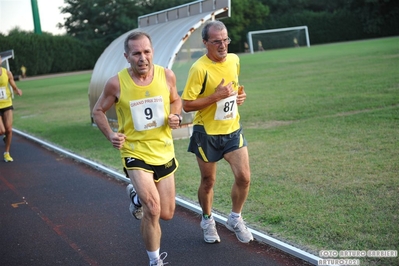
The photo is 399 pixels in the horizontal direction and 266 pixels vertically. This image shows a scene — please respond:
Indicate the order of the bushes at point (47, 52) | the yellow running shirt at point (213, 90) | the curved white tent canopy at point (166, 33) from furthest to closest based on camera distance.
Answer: the bushes at point (47, 52), the curved white tent canopy at point (166, 33), the yellow running shirt at point (213, 90)

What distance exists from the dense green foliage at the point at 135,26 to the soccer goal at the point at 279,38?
2694 millimetres

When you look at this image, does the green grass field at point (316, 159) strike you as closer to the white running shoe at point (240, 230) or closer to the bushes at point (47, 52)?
the white running shoe at point (240, 230)

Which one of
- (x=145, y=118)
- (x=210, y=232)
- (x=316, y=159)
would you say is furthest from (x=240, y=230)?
(x=316, y=159)

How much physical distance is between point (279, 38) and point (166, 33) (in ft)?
176

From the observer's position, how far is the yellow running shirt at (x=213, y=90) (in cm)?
577

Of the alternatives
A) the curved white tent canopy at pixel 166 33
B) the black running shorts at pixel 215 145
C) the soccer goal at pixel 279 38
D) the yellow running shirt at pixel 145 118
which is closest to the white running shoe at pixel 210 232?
the black running shorts at pixel 215 145

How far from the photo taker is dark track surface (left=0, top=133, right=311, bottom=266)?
567 centimetres

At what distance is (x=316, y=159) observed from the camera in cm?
930

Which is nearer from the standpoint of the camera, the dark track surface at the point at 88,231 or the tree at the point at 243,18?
the dark track surface at the point at 88,231

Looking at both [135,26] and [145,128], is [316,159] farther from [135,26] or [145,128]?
[135,26]

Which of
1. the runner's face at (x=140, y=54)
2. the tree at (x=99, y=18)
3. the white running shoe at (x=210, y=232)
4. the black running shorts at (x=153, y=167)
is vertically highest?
the tree at (x=99, y=18)

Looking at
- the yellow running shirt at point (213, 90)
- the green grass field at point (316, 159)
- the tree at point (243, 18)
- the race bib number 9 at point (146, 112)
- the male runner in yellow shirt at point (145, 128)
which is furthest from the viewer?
the tree at point (243, 18)

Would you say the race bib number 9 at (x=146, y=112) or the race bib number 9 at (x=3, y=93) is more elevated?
the race bib number 9 at (x=146, y=112)

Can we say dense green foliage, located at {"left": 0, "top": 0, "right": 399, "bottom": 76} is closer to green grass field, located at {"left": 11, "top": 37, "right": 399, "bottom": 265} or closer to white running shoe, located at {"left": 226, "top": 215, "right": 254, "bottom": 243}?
green grass field, located at {"left": 11, "top": 37, "right": 399, "bottom": 265}
